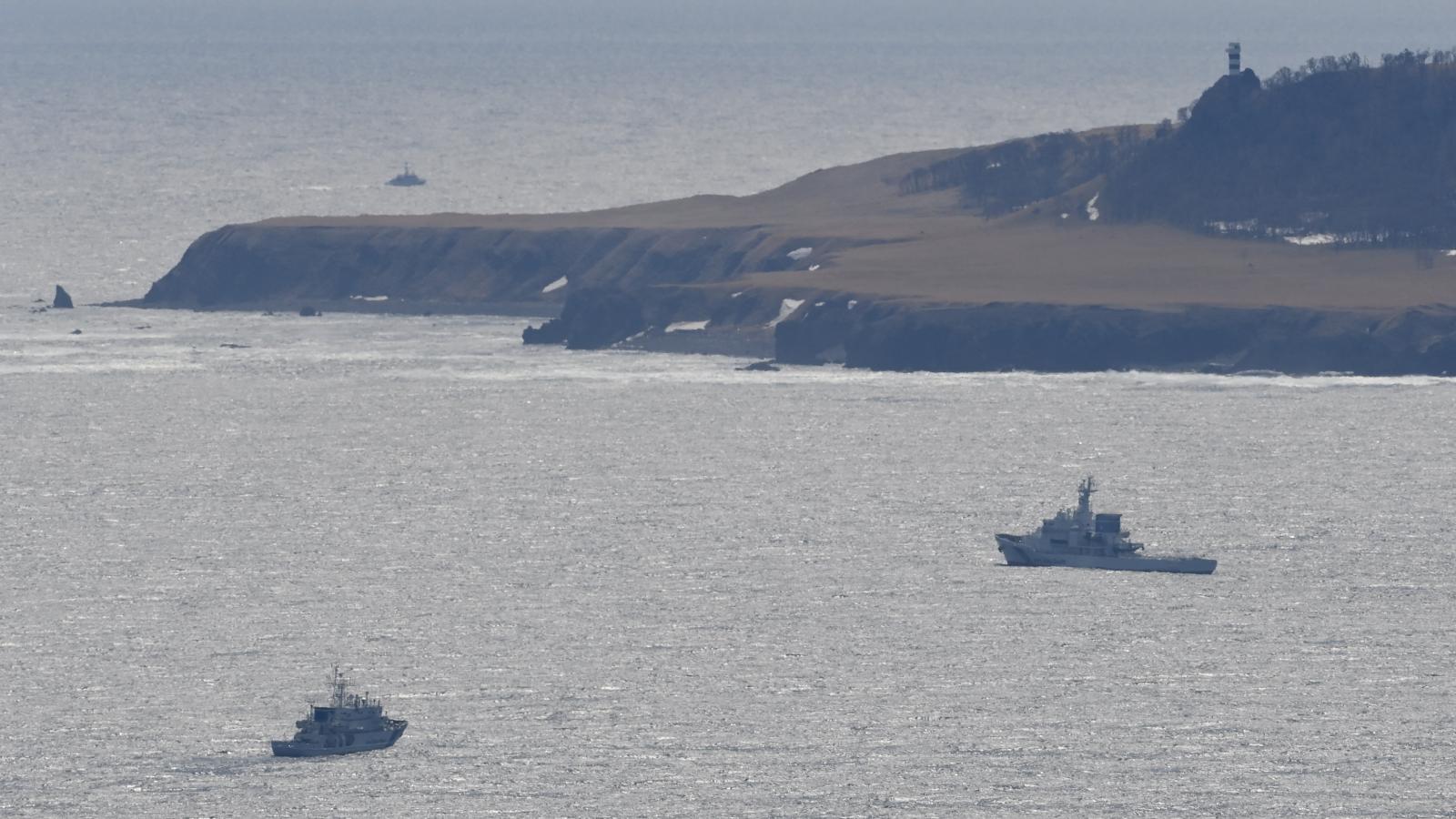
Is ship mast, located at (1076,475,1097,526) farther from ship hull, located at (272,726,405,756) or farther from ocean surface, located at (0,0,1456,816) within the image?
ship hull, located at (272,726,405,756)

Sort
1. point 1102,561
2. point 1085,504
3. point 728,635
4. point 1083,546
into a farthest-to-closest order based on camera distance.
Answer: point 1085,504 → point 1083,546 → point 1102,561 → point 728,635

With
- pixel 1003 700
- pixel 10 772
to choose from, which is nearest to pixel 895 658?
pixel 1003 700

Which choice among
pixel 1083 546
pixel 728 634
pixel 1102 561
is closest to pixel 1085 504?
pixel 1083 546

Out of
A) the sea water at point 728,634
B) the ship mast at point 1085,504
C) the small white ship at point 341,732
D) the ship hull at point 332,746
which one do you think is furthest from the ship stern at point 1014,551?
the ship hull at point 332,746

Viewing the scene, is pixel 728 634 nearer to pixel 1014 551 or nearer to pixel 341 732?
pixel 1014 551

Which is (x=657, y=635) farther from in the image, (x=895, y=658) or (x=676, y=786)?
(x=676, y=786)

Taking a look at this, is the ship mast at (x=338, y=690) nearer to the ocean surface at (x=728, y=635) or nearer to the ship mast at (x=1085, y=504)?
the ocean surface at (x=728, y=635)
